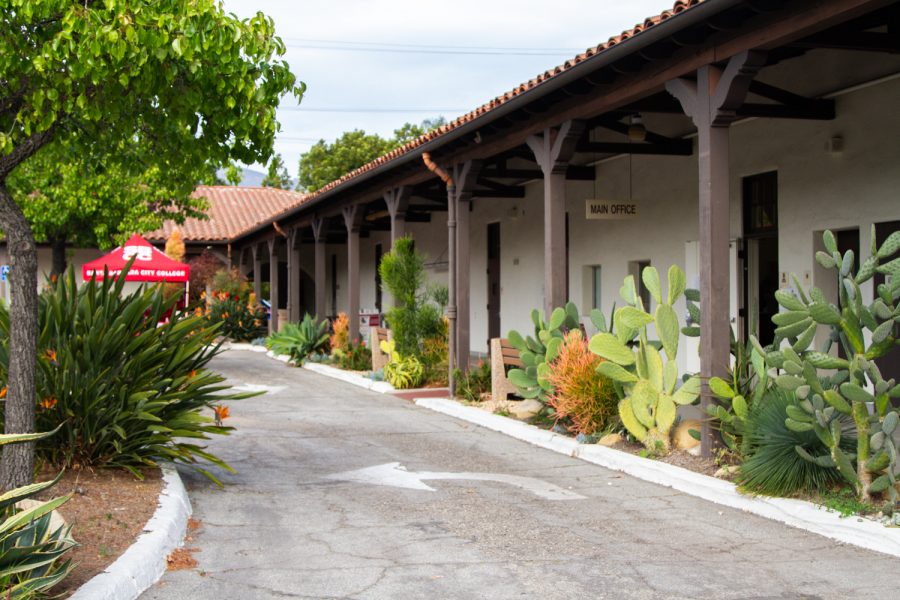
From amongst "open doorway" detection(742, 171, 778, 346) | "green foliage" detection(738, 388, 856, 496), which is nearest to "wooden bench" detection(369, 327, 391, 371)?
"open doorway" detection(742, 171, 778, 346)

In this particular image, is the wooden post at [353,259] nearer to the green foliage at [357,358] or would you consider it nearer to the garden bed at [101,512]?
the green foliage at [357,358]

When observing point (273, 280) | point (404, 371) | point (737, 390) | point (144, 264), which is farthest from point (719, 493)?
point (273, 280)

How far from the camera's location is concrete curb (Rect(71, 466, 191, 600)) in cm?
474

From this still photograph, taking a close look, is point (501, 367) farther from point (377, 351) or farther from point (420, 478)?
point (377, 351)

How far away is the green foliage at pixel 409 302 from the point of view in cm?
1586

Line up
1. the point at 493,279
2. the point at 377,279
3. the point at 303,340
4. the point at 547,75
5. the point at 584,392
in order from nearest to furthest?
the point at 584,392
the point at 547,75
the point at 493,279
the point at 303,340
the point at 377,279

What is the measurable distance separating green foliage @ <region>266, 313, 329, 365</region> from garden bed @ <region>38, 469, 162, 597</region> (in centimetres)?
1377

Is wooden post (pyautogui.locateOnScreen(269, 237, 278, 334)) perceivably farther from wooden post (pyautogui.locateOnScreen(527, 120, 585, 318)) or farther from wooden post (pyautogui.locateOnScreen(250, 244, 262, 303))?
wooden post (pyautogui.locateOnScreen(527, 120, 585, 318))

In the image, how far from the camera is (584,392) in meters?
9.81

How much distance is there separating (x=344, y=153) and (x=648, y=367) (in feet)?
132

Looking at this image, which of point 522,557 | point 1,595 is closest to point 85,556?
point 1,595

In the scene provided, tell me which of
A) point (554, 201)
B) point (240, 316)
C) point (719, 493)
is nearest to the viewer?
point (719, 493)

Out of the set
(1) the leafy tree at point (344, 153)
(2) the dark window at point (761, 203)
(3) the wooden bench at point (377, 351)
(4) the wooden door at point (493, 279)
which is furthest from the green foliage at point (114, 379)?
(1) the leafy tree at point (344, 153)

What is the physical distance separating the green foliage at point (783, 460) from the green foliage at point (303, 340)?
15.0m
